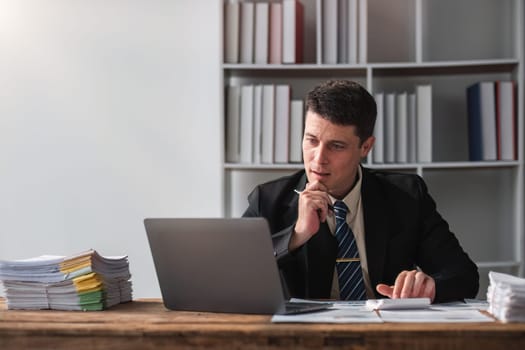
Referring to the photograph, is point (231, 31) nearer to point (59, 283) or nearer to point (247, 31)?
point (247, 31)

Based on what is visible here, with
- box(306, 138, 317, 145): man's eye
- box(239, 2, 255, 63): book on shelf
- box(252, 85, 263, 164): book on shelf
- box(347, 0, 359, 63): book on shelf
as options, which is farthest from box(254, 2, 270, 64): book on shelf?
box(306, 138, 317, 145): man's eye

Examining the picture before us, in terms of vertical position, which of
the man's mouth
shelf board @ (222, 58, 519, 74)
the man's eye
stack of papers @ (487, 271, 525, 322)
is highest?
shelf board @ (222, 58, 519, 74)

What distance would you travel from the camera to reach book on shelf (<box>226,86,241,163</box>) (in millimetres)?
3363

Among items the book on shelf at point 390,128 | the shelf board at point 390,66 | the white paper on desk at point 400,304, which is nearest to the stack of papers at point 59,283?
the white paper on desk at point 400,304

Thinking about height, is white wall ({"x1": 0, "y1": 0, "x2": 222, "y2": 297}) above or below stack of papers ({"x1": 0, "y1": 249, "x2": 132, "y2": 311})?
above

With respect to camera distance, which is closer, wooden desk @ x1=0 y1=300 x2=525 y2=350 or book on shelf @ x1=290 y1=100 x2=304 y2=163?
wooden desk @ x1=0 y1=300 x2=525 y2=350

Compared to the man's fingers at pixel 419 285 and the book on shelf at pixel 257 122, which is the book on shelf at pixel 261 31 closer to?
the book on shelf at pixel 257 122

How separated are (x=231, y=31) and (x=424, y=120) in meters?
0.89

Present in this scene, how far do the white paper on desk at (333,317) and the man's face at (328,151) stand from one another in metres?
0.68

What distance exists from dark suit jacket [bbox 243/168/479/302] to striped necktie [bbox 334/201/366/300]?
3 centimetres

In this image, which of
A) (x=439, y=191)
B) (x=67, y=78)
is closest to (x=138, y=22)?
(x=67, y=78)

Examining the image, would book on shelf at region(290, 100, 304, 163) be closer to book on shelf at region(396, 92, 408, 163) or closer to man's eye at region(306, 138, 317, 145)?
book on shelf at region(396, 92, 408, 163)

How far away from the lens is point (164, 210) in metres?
3.66

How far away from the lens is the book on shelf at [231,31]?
3.33 m
